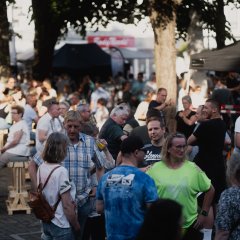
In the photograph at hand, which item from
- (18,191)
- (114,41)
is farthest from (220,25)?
(114,41)

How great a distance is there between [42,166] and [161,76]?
34.7 feet

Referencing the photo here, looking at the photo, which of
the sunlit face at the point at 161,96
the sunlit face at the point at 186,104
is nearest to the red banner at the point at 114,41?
the sunlit face at the point at 161,96

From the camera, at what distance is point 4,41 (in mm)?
25016

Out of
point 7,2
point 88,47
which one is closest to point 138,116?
point 7,2

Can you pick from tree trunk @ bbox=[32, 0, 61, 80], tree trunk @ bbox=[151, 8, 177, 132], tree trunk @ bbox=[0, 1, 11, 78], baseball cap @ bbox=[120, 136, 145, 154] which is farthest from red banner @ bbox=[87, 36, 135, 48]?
baseball cap @ bbox=[120, 136, 145, 154]

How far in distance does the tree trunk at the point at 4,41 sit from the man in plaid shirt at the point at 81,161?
52.2 ft

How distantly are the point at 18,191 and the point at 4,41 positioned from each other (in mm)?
12148

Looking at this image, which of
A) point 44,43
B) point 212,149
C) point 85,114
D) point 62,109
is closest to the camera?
point 212,149

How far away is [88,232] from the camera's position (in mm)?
9367

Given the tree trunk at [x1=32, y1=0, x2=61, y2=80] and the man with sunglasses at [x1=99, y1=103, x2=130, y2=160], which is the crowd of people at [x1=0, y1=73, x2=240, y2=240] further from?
the tree trunk at [x1=32, y1=0, x2=61, y2=80]

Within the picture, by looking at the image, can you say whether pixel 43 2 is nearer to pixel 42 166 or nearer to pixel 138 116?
pixel 138 116

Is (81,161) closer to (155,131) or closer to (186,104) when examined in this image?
(155,131)

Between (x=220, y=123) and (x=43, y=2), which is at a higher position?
(x=43, y=2)

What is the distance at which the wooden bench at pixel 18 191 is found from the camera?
43.6 ft
